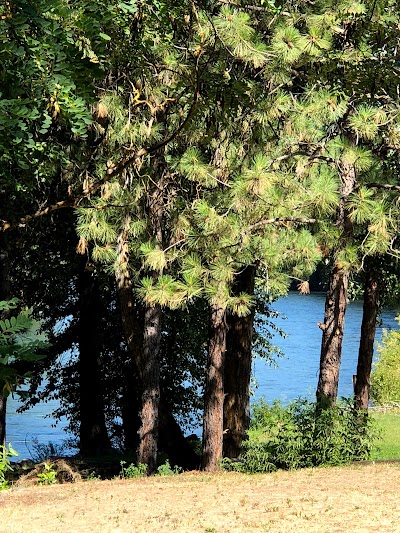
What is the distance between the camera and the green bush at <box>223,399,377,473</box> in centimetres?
1001

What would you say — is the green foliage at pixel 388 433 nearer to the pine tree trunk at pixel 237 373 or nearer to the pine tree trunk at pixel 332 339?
the pine tree trunk at pixel 237 373

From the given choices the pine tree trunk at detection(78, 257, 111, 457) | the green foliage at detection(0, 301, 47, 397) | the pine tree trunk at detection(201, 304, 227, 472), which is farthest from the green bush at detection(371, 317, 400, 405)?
the green foliage at detection(0, 301, 47, 397)

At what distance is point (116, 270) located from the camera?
11.4m

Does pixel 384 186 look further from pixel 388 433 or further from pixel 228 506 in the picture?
pixel 388 433

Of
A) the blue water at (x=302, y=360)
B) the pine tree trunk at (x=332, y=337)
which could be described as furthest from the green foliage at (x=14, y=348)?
the blue water at (x=302, y=360)

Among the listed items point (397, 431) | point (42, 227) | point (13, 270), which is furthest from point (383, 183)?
point (397, 431)

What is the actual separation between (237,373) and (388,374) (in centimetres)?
1067

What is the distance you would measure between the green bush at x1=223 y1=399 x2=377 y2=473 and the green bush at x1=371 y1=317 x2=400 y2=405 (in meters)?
12.6

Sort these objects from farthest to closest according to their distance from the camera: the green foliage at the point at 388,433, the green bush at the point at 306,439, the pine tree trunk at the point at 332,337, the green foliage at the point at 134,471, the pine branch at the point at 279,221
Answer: the green foliage at the point at 388,433 → the green foliage at the point at 134,471 → the pine tree trunk at the point at 332,337 → the green bush at the point at 306,439 → the pine branch at the point at 279,221

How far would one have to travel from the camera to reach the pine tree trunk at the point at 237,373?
13.0 metres

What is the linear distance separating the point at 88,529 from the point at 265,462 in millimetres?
4146

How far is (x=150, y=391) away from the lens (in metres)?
12.4

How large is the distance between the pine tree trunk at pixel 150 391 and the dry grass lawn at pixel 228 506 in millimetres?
3204

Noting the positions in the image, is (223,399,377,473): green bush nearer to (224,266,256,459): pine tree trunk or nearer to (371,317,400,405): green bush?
(224,266,256,459): pine tree trunk
